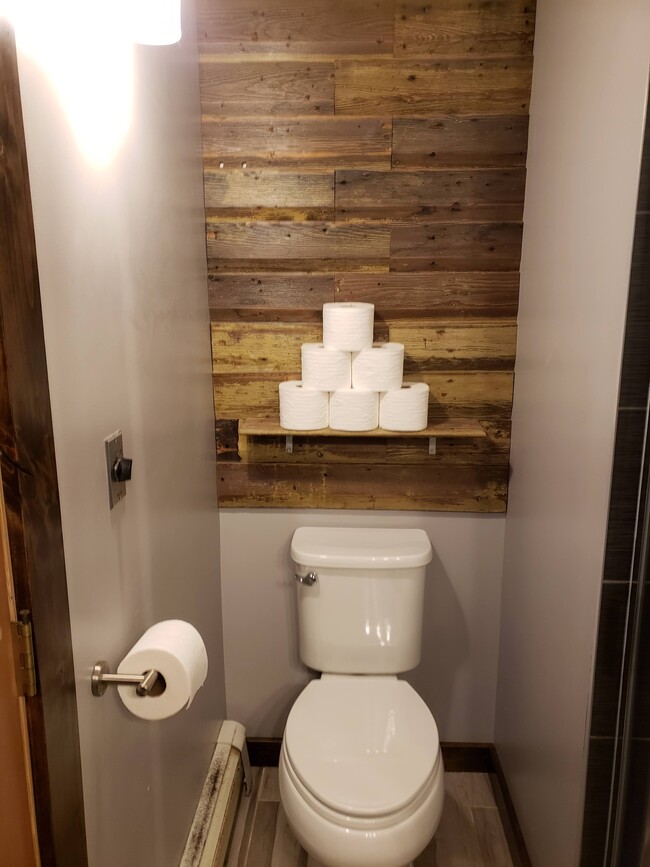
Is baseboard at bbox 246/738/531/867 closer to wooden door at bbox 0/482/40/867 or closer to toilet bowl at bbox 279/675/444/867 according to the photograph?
toilet bowl at bbox 279/675/444/867

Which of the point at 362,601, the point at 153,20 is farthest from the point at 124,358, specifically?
the point at 362,601

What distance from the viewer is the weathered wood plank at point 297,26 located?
72.7 inches

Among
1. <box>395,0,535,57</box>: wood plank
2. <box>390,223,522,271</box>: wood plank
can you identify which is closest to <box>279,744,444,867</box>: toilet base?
<box>390,223,522,271</box>: wood plank

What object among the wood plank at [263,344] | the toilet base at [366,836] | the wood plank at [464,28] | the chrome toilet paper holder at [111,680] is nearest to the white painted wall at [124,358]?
the chrome toilet paper holder at [111,680]

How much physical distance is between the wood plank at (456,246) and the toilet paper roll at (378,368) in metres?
0.27

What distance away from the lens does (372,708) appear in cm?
184

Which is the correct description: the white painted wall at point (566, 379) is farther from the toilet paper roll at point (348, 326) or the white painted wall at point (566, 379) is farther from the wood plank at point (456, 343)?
the toilet paper roll at point (348, 326)

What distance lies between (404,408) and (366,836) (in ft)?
3.36

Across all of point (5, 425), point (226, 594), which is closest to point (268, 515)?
point (226, 594)

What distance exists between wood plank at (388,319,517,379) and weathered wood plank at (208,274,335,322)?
0.75 ft

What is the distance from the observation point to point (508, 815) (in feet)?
6.68

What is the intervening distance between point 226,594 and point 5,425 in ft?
4.90

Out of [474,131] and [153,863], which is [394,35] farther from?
[153,863]

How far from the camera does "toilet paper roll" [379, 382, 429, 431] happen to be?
1.92m
